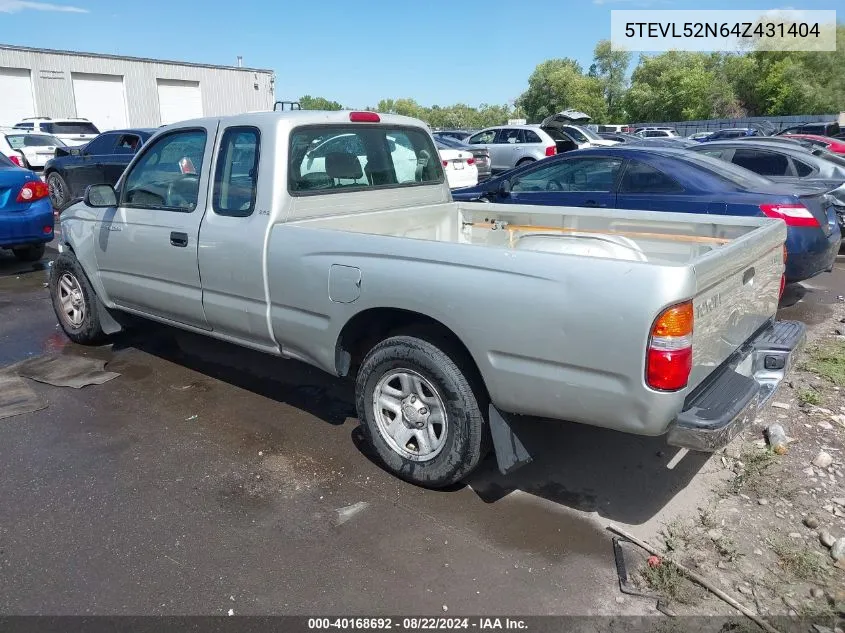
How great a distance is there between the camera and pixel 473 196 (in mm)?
7805

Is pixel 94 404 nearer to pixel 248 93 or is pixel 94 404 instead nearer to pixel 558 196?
pixel 558 196

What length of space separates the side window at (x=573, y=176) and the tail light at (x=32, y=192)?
603cm

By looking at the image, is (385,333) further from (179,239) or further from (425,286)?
(179,239)

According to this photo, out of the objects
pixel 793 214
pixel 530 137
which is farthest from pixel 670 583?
pixel 530 137

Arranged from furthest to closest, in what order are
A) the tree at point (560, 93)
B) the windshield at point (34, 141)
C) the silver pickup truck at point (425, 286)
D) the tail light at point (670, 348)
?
the tree at point (560, 93) → the windshield at point (34, 141) → the silver pickup truck at point (425, 286) → the tail light at point (670, 348)

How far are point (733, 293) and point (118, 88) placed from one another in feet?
132

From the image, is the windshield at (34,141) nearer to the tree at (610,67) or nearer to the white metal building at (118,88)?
the white metal building at (118,88)

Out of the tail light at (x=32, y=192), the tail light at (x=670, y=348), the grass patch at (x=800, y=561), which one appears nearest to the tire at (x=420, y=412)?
the tail light at (x=670, y=348)

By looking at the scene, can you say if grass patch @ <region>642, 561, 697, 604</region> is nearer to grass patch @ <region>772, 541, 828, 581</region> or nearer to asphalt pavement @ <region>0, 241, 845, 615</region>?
asphalt pavement @ <region>0, 241, 845, 615</region>

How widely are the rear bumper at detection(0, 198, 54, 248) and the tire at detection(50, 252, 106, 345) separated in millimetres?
3198

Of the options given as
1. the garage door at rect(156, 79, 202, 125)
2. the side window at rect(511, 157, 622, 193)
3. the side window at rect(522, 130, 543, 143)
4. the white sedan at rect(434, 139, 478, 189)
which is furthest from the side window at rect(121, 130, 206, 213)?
the garage door at rect(156, 79, 202, 125)

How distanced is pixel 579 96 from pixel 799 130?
61.6 meters

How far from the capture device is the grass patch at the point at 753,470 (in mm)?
3613

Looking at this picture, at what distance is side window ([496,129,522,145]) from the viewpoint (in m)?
20.1
